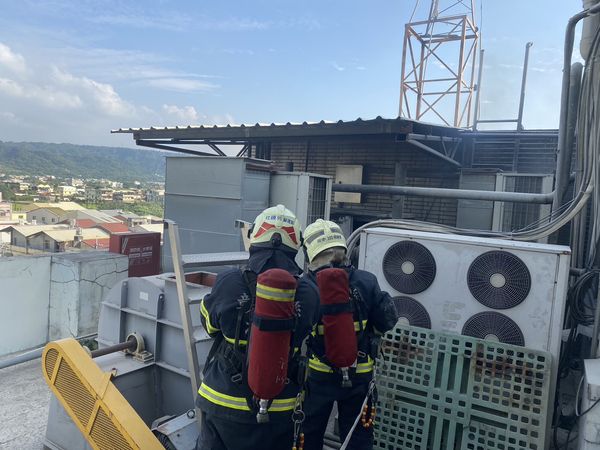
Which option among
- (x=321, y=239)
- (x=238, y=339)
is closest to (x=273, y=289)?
(x=238, y=339)

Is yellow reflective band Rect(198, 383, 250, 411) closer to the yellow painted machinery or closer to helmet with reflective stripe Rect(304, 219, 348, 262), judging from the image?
the yellow painted machinery

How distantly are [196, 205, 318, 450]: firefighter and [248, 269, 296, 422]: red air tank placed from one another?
15 cm

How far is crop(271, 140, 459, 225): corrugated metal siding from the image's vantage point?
28.8 ft

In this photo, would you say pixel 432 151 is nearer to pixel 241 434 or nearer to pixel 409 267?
pixel 409 267

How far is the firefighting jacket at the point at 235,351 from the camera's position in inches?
78.8

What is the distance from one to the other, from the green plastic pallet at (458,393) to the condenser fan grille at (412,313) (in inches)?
4.8

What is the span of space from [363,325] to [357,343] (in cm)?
12

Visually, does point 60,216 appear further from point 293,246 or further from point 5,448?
point 293,246

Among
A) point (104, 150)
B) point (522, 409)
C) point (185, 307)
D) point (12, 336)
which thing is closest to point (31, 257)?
point (12, 336)

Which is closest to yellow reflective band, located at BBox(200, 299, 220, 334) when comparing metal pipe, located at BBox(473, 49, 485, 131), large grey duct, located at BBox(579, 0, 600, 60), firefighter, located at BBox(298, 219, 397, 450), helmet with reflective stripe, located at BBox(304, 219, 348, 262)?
firefighter, located at BBox(298, 219, 397, 450)

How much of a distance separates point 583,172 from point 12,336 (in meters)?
7.11

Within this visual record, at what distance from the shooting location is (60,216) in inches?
896

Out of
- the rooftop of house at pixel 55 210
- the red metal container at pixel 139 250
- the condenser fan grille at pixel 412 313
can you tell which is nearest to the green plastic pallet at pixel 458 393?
the condenser fan grille at pixel 412 313

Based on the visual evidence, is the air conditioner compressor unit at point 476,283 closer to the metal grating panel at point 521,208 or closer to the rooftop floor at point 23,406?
the rooftop floor at point 23,406
